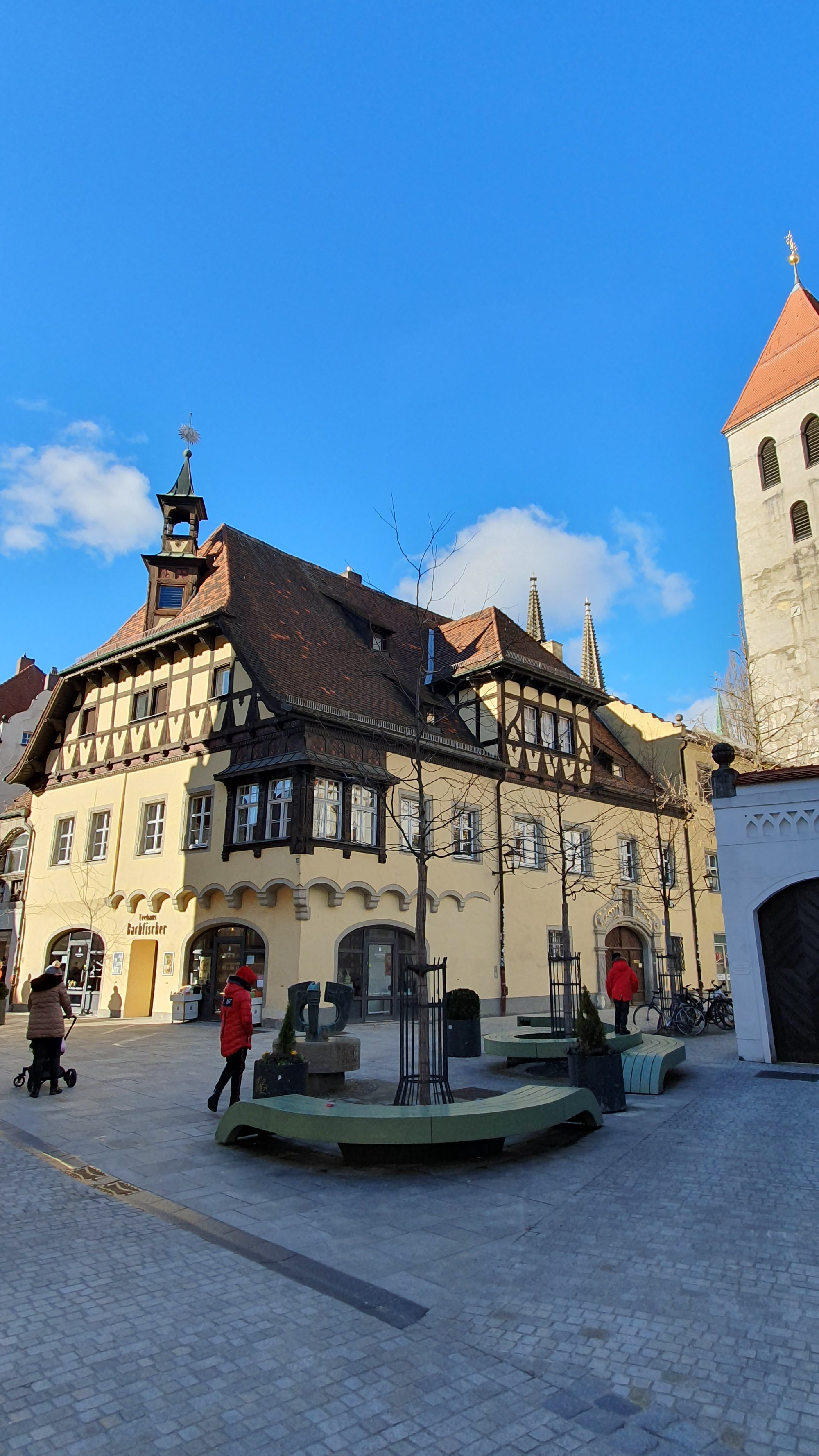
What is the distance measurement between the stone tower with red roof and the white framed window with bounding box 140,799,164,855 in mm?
18738

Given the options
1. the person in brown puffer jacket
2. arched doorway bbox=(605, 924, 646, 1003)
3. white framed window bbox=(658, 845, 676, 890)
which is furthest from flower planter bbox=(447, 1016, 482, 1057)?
arched doorway bbox=(605, 924, 646, 1003)

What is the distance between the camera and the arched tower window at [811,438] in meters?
33.2

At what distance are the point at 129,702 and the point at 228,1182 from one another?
20124 millimetres

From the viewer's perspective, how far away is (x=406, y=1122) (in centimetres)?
671

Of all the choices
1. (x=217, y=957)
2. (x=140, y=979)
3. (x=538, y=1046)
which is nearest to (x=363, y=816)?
(x=217, y=957)

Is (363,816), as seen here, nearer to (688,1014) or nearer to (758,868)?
(688,1014)

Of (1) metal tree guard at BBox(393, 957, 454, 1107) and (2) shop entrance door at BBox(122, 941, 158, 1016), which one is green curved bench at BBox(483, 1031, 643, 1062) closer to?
(1) metal tree guard at BBox(393, 957, 454, 1107)

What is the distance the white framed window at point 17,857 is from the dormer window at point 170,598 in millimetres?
9405

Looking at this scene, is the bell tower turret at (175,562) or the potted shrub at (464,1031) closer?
the potted shrub at (464,1031)

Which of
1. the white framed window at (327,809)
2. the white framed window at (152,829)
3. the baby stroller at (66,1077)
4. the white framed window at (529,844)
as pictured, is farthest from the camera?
the white framed window at (529,844)

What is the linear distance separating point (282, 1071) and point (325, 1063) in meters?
1.89

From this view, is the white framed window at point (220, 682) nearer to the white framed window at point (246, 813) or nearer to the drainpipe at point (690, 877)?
the white framed window at point (246, 813)

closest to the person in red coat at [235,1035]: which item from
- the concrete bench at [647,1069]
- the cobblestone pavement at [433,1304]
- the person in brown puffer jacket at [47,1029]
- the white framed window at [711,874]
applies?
the cobblestone pavement at [433,1304]

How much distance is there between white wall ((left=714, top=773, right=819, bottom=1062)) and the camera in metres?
12.6
